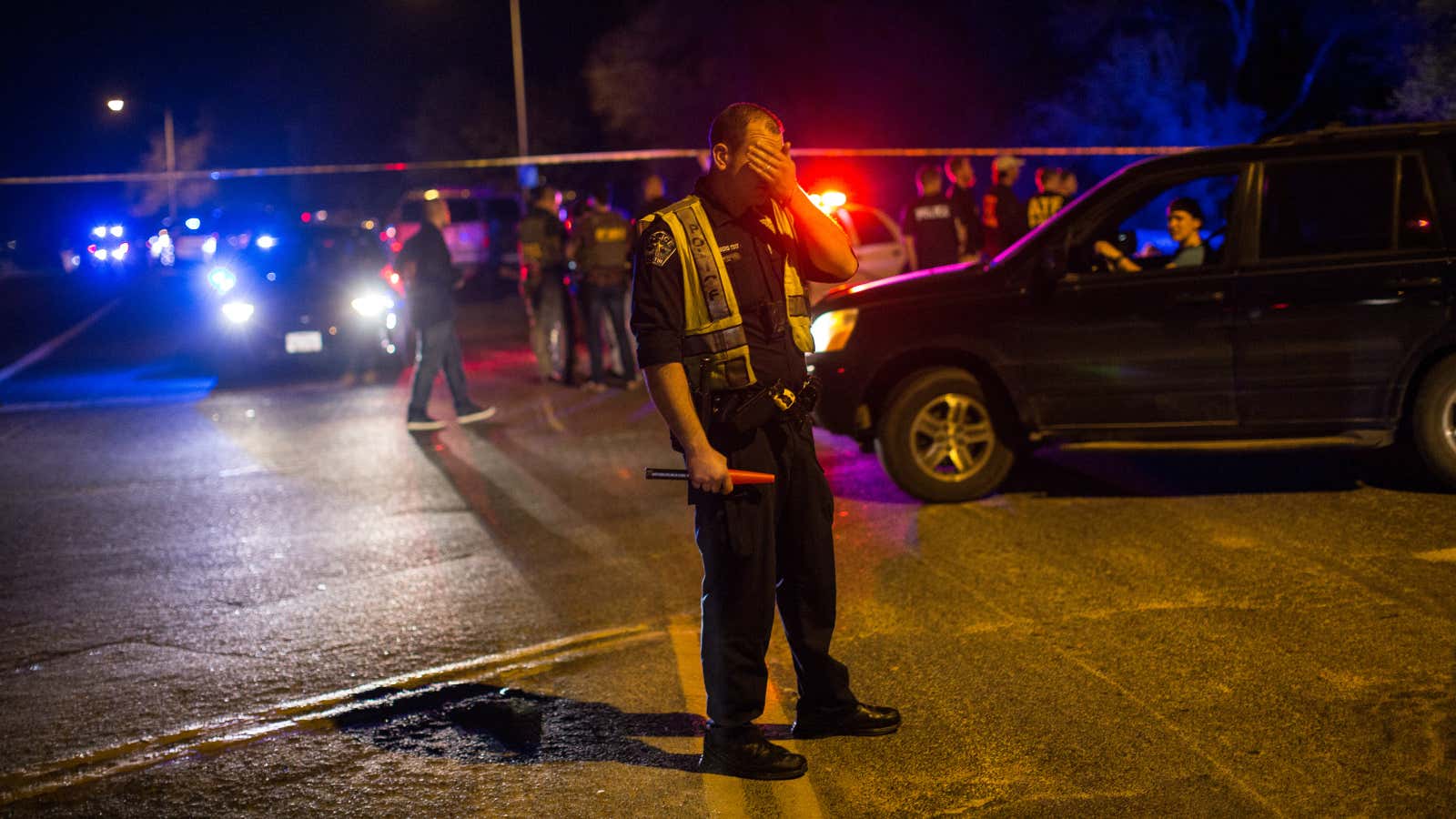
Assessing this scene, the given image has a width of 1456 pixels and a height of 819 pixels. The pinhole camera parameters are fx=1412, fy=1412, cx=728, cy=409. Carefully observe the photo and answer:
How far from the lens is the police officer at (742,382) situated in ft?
13.1

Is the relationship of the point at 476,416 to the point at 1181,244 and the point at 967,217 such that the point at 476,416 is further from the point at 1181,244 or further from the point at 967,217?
the point at 1181,244

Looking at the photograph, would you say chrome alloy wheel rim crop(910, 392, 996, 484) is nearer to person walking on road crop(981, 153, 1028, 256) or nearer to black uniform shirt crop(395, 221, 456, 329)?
person walking on road crop(981, 153, 1028, 256)

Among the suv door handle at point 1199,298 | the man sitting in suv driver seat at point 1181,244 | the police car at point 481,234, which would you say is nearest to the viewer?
the suv door handle at point 1199,298

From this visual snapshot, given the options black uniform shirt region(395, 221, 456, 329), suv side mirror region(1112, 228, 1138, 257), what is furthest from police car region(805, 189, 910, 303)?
suv side mirror region(1112, 228, 1138, 257)

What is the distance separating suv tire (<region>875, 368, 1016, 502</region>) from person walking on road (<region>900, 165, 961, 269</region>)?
586 centimetres

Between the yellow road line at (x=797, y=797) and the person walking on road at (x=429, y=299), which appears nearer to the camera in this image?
the yellow road line at (x=797, y=797)

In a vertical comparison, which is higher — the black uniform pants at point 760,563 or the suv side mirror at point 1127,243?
the suv side mirror at point 1127,243

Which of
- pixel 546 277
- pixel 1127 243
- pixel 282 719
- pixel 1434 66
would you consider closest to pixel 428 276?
pixel 546 277

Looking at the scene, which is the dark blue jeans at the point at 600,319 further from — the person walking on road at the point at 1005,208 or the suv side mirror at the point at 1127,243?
the suv side mirror at the point at 1127,243

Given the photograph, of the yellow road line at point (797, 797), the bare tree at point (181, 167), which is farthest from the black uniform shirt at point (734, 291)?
the bare tree at point (181, 167)

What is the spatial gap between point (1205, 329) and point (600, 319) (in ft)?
23.0

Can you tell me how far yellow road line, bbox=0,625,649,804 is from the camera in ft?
14.4

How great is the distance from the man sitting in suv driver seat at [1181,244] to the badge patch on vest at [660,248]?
4099 millimetres

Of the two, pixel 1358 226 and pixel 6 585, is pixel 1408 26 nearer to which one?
pixel 1358 226
